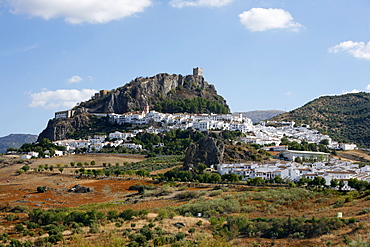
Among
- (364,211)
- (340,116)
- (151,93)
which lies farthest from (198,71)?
(364,211)

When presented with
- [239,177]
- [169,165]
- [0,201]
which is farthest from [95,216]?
[169,165]

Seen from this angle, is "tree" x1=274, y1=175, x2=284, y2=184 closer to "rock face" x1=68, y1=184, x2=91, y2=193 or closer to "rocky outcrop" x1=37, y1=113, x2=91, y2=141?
"rock face" x1=68, y1=184, x2=91, y2=193

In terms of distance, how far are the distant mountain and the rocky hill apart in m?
25.8

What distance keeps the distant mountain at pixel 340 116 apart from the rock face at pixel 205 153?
163 ft

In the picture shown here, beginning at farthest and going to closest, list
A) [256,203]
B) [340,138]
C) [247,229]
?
[340,138] → [256,203] → [247,229]

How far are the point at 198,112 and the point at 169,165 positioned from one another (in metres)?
47.9

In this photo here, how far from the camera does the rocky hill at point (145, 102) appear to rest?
109 meters

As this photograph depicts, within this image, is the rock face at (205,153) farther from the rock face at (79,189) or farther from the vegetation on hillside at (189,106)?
the vegetation on hillside at (189,106)

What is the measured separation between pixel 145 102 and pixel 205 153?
185ft

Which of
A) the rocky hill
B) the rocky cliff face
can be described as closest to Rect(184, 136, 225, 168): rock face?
the rocky hill

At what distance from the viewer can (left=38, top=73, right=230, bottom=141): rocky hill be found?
358ft

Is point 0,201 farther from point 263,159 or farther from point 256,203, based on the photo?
point 263,159

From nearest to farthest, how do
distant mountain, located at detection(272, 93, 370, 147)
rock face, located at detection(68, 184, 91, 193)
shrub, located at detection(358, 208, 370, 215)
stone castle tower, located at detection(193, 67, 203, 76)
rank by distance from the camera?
shrub, located at detection(358, 208, 370, 215) → rock face, located at detection(68, 184, 91, 193) → distant mountain, located at detection(272, 93, 370, 147) → stone castle tower, located at detection(193, 67, 203, 76)

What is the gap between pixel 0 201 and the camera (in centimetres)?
4862
